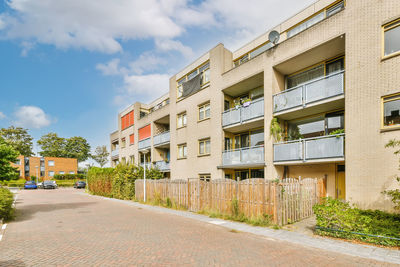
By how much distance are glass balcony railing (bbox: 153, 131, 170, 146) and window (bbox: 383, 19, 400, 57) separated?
18054 mm

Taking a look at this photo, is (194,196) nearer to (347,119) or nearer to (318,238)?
(318,238)

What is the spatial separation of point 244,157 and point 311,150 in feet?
14.7

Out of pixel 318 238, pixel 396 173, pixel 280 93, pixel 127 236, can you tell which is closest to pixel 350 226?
pixel 318 238

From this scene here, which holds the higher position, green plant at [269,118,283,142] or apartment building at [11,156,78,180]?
green plant at [269,118,283,142]

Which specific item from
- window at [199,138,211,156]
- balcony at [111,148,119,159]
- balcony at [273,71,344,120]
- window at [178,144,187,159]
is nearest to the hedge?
window at [178,144,187,159]

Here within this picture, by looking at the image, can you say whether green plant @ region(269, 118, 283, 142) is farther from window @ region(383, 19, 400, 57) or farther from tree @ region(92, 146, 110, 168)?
tree @ region(92, 146, 110, 168)

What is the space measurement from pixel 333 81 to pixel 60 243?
13002 millimetres

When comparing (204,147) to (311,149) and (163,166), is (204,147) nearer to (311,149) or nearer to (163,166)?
(163,166)

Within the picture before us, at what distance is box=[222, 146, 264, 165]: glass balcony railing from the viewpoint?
1464cm

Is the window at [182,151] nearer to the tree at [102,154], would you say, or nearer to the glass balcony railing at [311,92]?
the glass balcony railing at [311,92]

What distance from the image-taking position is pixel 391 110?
31.2ft

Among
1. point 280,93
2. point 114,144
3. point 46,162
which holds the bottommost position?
point 46,162

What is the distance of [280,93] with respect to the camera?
13.7m

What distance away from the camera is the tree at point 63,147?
74.7m
